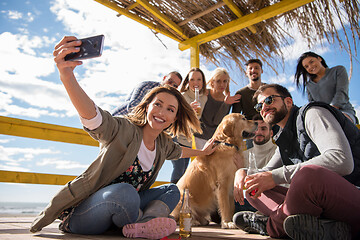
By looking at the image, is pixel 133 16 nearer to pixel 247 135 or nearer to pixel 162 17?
pixel 162 17

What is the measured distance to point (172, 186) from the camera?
2.31 m

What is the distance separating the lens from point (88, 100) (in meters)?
1.55

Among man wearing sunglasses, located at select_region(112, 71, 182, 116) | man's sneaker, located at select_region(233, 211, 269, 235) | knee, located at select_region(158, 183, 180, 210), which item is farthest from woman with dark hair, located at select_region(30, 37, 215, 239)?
man wearing sunglasses, located at select_region(112, 71, 182, 116)

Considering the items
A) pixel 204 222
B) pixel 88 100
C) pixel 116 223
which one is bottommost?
pixel 204 222

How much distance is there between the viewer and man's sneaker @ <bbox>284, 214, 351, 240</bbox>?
4.50 feet

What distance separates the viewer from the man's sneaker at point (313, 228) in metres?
1.37

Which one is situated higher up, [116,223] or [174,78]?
[174,78]

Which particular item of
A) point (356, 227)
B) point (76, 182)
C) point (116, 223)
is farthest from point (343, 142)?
point (76, 182)

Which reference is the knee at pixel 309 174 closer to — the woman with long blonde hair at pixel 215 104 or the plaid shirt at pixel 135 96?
the plaid shirt at pixel 135 96

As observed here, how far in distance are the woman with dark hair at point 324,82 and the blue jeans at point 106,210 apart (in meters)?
2.67

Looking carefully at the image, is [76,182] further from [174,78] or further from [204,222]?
[174,78]

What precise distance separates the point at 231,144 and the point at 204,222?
3.38 feet

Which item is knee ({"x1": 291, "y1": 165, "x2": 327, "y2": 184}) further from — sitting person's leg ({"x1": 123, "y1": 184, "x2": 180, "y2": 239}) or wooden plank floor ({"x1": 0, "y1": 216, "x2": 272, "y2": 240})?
sitting person's leg ({"x1": 123, "y1": 184, "x2": 180, "y2": 239})

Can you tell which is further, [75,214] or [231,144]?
[231,144]
